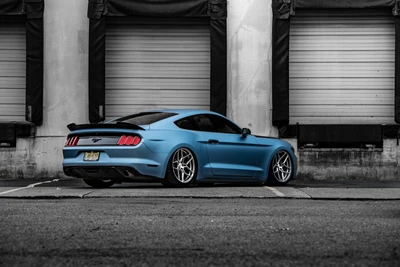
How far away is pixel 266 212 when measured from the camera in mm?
8359

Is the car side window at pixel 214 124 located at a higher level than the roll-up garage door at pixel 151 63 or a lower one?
lower

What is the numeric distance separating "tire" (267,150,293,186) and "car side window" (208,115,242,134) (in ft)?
2.81

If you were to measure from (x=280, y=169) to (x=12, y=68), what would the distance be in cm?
781

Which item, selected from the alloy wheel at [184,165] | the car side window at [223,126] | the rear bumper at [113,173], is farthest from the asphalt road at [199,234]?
the car side window at [223,126]

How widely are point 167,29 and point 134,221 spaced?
12588 mm

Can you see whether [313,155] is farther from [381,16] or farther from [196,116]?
[196,116]

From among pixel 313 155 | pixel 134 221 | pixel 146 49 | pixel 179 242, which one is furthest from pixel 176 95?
pixel 179 242

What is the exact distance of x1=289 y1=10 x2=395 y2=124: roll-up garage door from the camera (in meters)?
19.3

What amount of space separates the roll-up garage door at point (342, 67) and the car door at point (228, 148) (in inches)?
215

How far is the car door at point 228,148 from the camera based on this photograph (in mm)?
13367

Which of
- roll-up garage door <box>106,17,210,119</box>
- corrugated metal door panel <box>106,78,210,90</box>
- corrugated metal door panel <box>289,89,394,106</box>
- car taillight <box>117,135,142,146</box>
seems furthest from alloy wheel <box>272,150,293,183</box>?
corrugated metal door panel <box>106,78,210,90</box>

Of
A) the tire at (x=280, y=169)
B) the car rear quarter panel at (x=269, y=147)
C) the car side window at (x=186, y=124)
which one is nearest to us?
the car side window at (x=186, y=124)

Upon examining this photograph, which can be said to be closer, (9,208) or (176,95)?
(9,208)

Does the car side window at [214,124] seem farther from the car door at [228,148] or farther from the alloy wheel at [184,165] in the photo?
the alloy wheel at [184,165]
